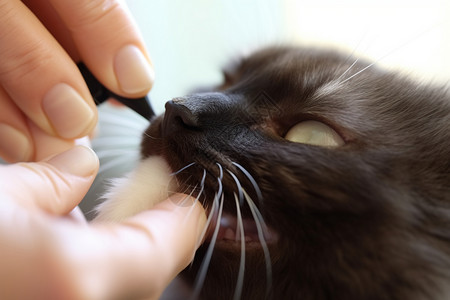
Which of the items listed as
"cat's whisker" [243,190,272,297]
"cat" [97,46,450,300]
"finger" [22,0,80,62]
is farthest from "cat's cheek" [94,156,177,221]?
"finger" [22,0,80,62]

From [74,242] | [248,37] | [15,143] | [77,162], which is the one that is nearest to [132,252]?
[74,242]

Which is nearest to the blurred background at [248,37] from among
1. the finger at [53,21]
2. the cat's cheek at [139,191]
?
the cat's cheek at [139,191]

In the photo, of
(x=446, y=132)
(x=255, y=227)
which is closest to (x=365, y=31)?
(x=446, y=132)

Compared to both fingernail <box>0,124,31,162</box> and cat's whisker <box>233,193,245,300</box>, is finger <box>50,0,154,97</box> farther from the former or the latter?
cat's whisker <box>233,193,245,300</box>

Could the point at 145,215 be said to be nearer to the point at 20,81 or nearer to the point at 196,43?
the point at 20,81

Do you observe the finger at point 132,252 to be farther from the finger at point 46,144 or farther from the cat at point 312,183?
the finger at point 46,144

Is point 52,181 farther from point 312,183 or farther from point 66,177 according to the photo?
point 312,183
